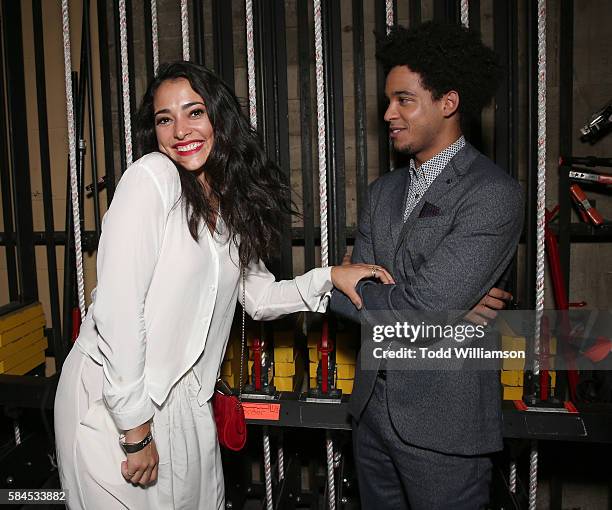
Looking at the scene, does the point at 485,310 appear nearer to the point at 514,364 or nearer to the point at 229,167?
the point at 514,364

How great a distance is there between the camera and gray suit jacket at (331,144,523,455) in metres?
1.47

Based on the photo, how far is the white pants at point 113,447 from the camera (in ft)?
4.90

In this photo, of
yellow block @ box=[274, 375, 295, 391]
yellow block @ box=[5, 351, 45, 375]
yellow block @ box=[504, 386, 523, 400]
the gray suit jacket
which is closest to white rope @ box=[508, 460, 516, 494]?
yellow block @ box=[504, 386, 523, 400]

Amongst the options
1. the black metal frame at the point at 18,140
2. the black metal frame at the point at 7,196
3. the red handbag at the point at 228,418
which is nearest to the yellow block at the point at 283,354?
the red handbag at the point at 228,418

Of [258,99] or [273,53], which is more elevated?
[273,53]

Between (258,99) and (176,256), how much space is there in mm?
1159

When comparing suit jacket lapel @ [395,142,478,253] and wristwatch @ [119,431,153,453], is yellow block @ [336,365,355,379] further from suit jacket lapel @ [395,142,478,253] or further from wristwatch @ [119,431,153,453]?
wristwatch @ [119,431,153,453]

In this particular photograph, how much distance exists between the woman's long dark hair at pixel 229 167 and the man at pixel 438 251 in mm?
319

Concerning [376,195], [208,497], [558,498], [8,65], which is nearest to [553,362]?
[558,498]

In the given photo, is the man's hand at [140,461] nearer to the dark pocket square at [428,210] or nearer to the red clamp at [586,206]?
the dark pocket square at [428,210]

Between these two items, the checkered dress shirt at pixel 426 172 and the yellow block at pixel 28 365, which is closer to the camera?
the checkered dress shirt at pixel 426 172

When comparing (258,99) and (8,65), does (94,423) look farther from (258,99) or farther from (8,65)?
(8,65)

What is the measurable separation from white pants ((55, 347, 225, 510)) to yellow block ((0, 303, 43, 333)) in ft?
3.58

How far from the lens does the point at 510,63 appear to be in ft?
6.88
